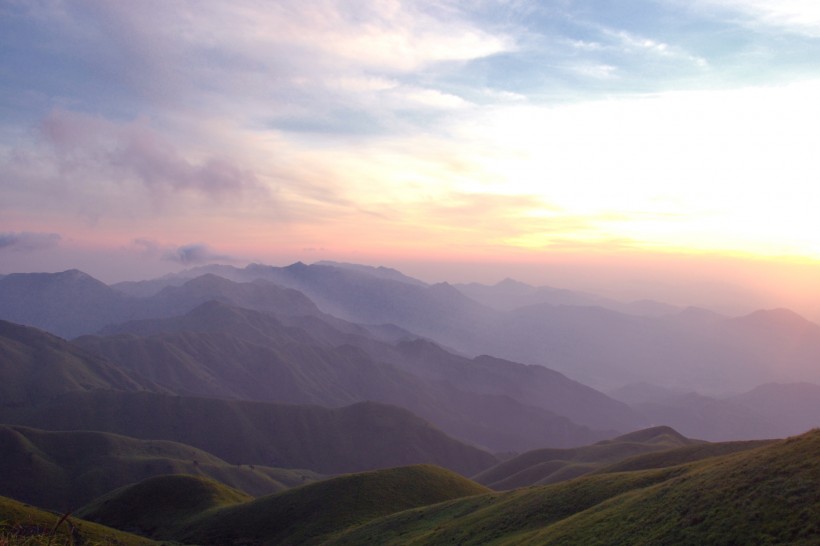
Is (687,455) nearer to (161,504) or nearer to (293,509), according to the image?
(293,509)

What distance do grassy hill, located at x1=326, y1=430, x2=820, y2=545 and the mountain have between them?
→ 24.0 metres

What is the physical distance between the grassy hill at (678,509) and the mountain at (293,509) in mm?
23993

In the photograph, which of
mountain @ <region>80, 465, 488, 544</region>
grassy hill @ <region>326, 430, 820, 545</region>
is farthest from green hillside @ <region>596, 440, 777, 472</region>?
grassy hill @ <region>326, 430, 820, 545</region>

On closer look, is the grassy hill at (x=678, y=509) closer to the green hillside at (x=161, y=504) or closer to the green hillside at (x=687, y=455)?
the green hillside at (x=687, y=455)

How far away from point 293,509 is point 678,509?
214 ft

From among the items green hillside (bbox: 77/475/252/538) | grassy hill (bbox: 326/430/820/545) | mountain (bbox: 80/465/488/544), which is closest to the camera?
grassy hill (bbox: 326/430/820/545)

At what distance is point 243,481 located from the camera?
653 ft

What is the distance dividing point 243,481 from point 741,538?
200m

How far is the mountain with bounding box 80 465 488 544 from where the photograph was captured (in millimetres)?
76375

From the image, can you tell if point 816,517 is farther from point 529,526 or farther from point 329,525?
point 329,525

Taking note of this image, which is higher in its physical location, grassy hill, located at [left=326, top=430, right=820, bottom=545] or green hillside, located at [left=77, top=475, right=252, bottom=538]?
grassy hill, located at [left=326, top=430, right=820, bottom=545]

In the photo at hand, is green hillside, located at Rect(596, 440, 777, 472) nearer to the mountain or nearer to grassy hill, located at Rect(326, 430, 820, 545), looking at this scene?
the mountain

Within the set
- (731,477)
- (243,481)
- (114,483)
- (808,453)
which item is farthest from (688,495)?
(114,483)

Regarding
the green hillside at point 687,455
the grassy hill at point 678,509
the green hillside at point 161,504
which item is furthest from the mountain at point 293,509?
the green hillside at point 687,455
